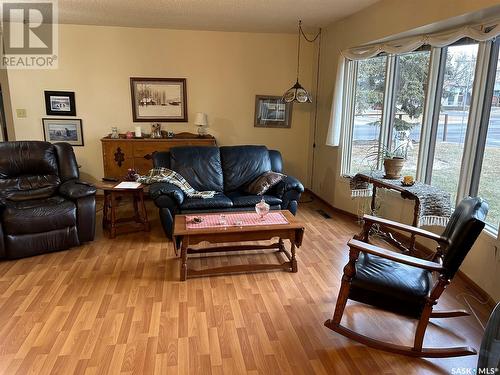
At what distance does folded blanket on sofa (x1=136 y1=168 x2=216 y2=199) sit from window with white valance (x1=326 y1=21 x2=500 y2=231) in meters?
1.96

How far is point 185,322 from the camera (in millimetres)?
2361

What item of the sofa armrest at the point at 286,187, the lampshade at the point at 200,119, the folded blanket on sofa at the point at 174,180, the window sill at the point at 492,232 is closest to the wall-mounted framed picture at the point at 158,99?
the lampshade at the point at 200,119

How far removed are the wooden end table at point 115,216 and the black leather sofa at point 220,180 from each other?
1.38ft

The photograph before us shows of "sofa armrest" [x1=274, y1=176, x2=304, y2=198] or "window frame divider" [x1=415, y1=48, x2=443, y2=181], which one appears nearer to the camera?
"window frame divider" [x1=415, y1=48, x2=443, y2=181]

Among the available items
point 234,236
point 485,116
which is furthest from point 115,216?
point 485,116

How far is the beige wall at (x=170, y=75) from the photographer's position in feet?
16.5

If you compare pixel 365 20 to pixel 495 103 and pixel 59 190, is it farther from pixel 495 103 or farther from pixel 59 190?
pixel 59 190

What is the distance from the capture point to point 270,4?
149 inches

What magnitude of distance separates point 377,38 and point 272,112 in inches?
82.8

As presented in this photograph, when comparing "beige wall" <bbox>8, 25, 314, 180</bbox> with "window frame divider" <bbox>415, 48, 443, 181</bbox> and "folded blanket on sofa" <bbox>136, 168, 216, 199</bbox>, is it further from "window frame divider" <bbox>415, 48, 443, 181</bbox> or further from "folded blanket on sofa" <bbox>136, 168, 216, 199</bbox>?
"window frame divider" <bbox>415, 48, 443, 181</bbox>

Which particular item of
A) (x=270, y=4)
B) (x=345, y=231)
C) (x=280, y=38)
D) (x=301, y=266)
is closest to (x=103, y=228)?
(x=301, y=266)

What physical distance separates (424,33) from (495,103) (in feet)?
3.37

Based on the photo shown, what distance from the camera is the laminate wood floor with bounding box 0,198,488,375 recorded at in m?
2.00

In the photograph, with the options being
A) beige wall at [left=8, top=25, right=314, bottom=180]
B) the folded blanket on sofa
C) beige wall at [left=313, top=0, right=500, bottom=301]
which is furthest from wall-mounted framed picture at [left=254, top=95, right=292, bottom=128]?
the folded blanket on sofa
